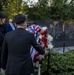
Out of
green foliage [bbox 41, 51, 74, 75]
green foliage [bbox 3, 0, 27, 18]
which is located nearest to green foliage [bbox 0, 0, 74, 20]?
green foliage [bbox 3, 0, 27, 18]

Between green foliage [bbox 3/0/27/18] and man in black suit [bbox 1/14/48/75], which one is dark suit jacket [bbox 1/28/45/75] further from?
green foliage [bbox 3/0/27/18]

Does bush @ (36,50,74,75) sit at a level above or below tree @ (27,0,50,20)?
below

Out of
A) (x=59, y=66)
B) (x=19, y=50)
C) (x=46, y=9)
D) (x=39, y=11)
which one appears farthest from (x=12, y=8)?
(x=19, y=50)

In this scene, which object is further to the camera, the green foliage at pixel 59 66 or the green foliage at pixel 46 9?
the green foliage at pixel 46 9

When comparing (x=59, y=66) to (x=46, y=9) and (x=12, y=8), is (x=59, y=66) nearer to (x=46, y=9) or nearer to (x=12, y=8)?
(x=12, y=8)

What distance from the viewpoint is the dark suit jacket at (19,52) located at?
4094mm

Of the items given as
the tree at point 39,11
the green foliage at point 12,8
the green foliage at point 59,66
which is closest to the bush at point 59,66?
the green foliage at point 59,66

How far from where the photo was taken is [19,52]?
409cm

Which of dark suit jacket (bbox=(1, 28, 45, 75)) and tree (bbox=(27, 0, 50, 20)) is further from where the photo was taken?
tree (bbox=(27, 0, 50, 20))

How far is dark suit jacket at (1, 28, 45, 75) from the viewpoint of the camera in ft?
13.4

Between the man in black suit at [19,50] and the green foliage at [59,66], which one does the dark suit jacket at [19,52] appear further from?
the green foliage at [59,66]

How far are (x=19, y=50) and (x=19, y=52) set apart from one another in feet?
0.10

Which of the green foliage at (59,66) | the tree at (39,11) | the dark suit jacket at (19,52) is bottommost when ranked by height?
the green foliage at (59,66)

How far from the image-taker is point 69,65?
7949 millimetres
